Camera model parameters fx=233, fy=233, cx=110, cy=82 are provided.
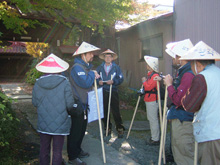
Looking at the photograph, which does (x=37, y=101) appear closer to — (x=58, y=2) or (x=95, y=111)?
(x=95, y=111)

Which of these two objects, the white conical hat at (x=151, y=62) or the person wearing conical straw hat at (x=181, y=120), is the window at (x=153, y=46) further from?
the person wearing conical straw hat at (x=181, y=120)

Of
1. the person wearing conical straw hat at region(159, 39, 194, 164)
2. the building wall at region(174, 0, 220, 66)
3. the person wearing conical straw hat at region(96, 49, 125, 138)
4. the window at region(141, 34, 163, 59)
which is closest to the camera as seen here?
the person wearing conical straw hat at region(159, 39, 194, 164)

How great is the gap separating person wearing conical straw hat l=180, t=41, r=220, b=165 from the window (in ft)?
23.1

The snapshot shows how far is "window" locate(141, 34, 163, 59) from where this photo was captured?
30.8 ft

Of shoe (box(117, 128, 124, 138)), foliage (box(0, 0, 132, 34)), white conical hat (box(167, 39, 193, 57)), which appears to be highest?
foliage (box(0, 0, 132, 34))

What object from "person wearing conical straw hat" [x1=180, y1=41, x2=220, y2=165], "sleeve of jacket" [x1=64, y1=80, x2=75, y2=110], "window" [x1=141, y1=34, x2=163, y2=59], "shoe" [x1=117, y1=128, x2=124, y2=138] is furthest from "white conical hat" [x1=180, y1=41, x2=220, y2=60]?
"window" [x1=141, y1=34, x2=163, y2=59]

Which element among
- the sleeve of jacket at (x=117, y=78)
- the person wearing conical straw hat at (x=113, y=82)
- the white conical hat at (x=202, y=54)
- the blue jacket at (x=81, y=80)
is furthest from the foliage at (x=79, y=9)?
the white conical hat at (x=202, y=54)

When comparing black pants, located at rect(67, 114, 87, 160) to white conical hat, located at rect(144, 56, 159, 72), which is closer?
black pants, located at rect(67, 114, 87, 160)

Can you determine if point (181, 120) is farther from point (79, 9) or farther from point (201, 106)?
point (79, 9)

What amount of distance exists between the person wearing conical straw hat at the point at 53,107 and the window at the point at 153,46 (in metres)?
6.71

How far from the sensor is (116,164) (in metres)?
3.91

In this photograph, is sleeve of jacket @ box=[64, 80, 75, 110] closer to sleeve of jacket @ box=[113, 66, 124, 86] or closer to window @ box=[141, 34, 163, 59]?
sleeve of jacket @ box=[113, 66, 124, 86]

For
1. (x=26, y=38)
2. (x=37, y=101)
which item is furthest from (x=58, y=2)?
(x=26, y=38)

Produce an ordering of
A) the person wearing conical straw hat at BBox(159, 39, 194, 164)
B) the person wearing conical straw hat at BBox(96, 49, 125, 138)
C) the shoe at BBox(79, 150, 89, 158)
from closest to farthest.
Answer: the person wearing conical straw hat at BBox(159, 39, 194, 164) < the shoe at BBox(79, 150, 89, 158) < the person wearing conical straw hat at BBox(96, 49, 125, 138)
